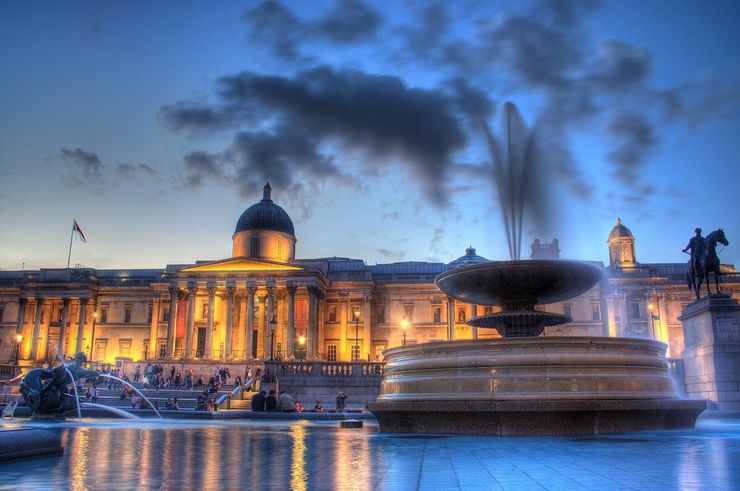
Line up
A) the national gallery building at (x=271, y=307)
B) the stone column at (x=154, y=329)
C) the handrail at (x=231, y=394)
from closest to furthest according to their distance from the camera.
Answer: the handrail at (x=231, y=394) → the national gallery building at (x=271, y=307) → the stone column at (x=154, y=329)

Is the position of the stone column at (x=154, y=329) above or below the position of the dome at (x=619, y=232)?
below

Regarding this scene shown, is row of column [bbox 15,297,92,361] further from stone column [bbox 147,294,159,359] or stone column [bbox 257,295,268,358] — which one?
stone column [bbox 257,295,268,358]

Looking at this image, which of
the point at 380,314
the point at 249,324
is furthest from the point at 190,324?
the point at 380,314

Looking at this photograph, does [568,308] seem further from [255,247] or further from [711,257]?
[711,257]

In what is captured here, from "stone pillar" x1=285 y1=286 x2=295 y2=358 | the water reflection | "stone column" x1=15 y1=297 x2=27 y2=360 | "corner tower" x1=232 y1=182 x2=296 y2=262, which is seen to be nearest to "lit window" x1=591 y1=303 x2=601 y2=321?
"stone pillar" x1=285 y1=286 x2=295 y2=358

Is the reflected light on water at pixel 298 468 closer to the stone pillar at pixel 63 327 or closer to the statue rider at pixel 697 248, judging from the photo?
the statue rider at pixel 697 248

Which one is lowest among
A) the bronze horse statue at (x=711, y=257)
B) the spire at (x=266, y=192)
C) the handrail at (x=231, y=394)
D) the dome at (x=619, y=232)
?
the handrail at (x=231, y=394)

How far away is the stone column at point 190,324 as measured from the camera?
2304 inches

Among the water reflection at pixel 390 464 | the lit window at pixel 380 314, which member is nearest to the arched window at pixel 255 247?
the lit window at pixel 380 314

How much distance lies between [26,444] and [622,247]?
70.7 metres

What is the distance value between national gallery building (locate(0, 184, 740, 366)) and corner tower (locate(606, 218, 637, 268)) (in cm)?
11

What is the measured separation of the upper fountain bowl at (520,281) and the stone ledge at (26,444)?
9275 millimetres

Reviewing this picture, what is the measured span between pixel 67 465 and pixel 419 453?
13.5 ft

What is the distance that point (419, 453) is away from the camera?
818cm
